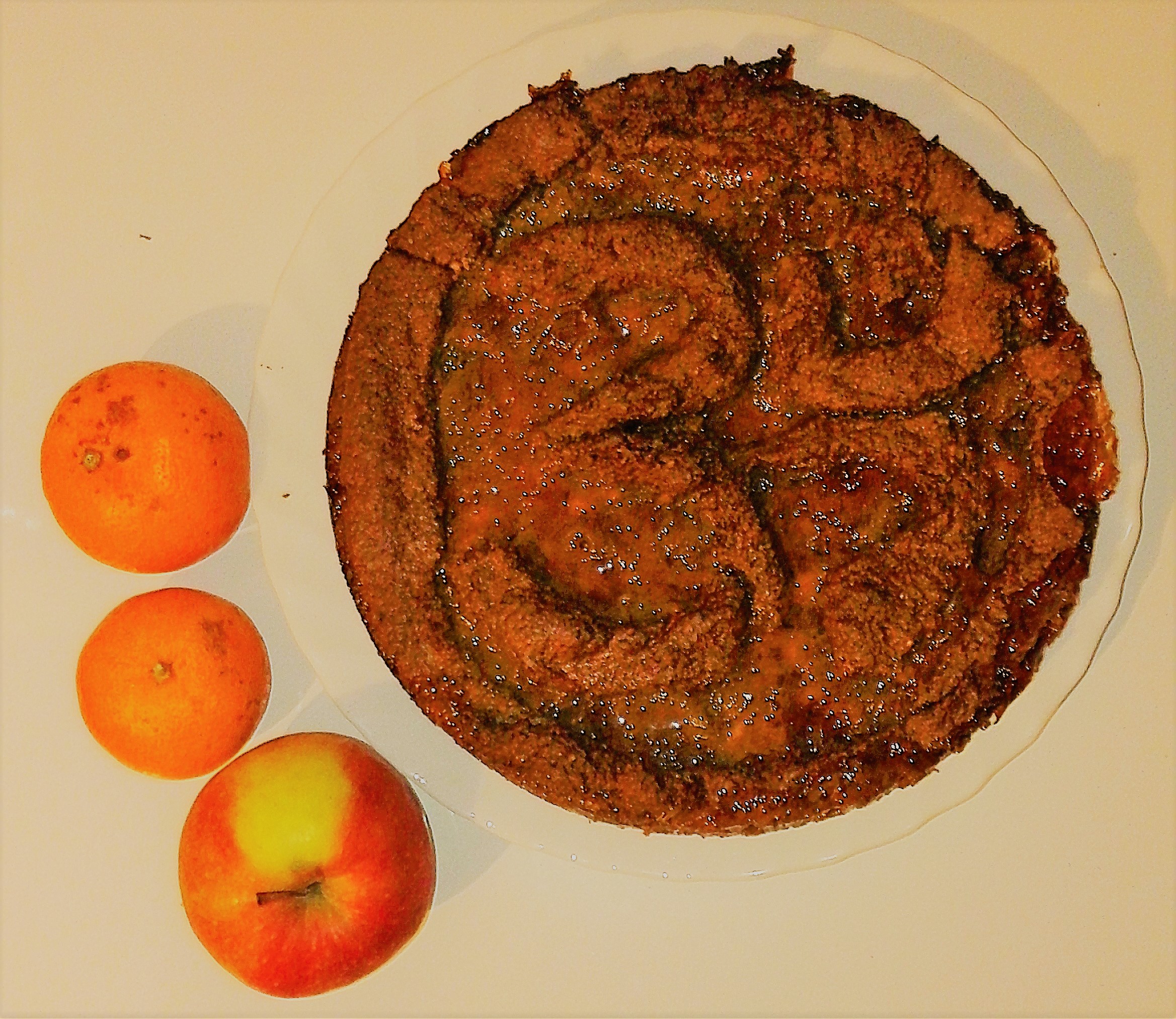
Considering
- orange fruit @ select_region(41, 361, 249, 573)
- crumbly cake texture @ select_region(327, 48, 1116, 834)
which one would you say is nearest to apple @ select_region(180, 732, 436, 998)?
crumbly cake texture @ select_region(327, 48, 1116, 834)

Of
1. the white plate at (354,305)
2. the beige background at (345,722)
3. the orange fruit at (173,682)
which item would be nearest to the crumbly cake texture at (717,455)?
the white plate at (354,305)

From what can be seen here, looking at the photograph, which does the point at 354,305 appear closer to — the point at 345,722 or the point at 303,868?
the point at 345,722

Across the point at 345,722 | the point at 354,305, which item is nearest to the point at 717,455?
the point at 354,305

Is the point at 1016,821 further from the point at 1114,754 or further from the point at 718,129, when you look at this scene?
the point at 718,129

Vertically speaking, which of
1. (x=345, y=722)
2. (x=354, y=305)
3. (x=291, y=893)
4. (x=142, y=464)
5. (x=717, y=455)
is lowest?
(x=291, y=893)

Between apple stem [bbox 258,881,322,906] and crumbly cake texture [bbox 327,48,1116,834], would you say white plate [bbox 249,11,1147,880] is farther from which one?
apple stem [bbox 258,881,322,906]

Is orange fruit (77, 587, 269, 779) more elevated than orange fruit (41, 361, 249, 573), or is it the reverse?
orange fruit (41, 361, 249, 573)
